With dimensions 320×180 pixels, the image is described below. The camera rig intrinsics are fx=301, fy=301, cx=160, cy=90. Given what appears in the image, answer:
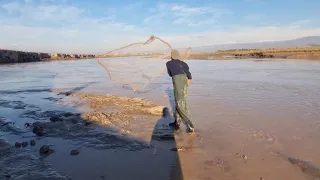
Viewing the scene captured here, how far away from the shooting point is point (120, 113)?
413 inches

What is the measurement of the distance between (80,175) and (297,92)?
11465 mm

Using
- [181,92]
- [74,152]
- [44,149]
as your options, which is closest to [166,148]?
[181,92]

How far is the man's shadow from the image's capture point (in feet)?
18.5

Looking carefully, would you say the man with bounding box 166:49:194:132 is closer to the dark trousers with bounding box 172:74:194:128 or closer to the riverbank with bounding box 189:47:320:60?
the dark trousers with bounding box 172:74:194:128

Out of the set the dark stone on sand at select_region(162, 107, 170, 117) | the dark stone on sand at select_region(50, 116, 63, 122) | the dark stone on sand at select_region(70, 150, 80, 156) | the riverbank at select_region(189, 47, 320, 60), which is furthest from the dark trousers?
the riverbank at select_region(189, 47, 320, 60)

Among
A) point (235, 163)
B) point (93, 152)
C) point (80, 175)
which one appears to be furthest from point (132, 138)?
point (235, 163)

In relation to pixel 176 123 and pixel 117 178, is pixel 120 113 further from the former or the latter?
pixel 117 178

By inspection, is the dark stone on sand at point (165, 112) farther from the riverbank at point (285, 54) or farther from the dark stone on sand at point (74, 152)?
the riverbank at point (285, 54)

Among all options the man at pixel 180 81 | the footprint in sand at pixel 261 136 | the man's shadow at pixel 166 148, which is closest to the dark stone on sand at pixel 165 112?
the man's shadow at pixel 166 148

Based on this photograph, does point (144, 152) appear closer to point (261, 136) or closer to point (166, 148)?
point (166, 148)

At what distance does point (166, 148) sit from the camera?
6953 mm

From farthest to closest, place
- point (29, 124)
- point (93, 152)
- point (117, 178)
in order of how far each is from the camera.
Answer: point (29, 124) → point (93, 152) → point (117, 178)

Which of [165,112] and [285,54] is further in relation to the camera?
[285,54]

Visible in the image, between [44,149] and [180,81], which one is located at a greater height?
[180,81]
